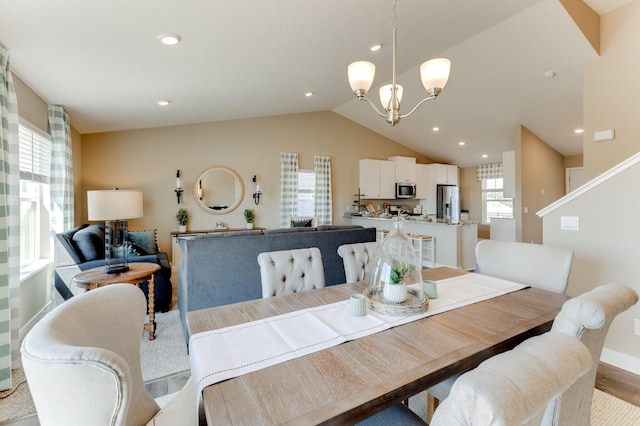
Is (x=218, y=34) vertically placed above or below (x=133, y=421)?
above

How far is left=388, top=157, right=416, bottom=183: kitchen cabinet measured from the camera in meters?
7.48

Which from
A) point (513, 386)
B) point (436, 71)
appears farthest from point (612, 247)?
point (513, 386)

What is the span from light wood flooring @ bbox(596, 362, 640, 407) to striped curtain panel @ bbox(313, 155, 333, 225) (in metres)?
4.97

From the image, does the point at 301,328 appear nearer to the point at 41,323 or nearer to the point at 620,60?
the point at 41,323

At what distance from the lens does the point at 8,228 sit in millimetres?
2191

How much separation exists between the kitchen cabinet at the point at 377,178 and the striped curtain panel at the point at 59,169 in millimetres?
5302

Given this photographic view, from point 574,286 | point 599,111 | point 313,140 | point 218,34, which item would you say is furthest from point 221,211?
point 599,111

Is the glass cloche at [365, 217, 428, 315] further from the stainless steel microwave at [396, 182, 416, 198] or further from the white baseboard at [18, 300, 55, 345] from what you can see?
the stainless steel microwave at [396, 182, 416, 198]

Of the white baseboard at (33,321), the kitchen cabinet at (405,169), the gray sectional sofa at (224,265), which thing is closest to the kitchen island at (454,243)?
the kitchen cabinet at (405,169)

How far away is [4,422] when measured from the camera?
1.83 m

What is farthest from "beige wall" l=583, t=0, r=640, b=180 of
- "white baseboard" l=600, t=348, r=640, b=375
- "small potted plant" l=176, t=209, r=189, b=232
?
"small potted plant" l=176, t=209, r=189, b=232

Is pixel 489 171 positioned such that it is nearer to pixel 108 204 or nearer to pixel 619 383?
pixel 619 383

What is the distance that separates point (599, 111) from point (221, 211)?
566 cm

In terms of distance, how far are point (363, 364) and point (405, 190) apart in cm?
690
